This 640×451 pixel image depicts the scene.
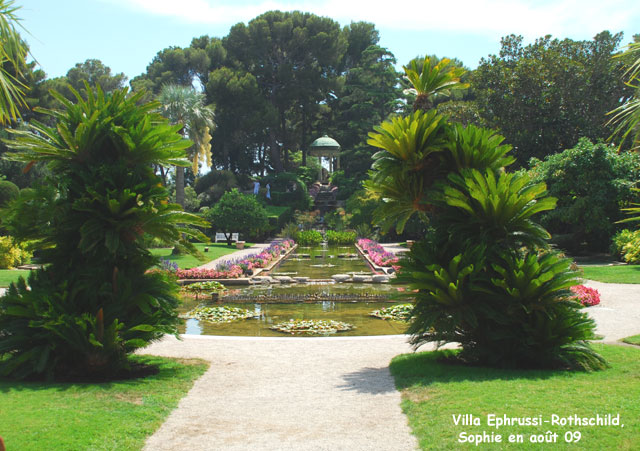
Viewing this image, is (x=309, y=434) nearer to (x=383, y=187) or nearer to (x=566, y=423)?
(x=566, y=423)

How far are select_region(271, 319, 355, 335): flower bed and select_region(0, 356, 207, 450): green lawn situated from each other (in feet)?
12.6

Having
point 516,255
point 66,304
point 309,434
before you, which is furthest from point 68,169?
point 516,255

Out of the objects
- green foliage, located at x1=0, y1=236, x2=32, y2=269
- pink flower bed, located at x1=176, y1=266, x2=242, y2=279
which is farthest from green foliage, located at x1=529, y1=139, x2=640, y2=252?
green foliage, located at x1=0, y1=236, x2=32, y2=269

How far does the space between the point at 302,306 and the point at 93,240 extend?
24.5 feet

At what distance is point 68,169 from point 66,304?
165 centimetres

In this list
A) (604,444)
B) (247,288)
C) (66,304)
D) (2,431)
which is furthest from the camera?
(247,288)

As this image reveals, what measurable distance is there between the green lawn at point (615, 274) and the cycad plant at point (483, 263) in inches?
441

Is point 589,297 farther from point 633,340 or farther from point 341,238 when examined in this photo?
point 341,238

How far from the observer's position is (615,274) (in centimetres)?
1747

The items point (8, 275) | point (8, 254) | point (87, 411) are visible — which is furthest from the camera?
point (8, 254)

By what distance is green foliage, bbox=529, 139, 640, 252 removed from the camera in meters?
23.0

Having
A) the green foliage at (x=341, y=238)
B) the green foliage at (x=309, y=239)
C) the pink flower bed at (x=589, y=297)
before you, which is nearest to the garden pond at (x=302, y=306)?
the pink flower bed at (x=589, y=297)

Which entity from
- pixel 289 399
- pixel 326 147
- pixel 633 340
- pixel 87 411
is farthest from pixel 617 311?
pixel 326 147

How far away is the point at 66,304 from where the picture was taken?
6328 millimetres
